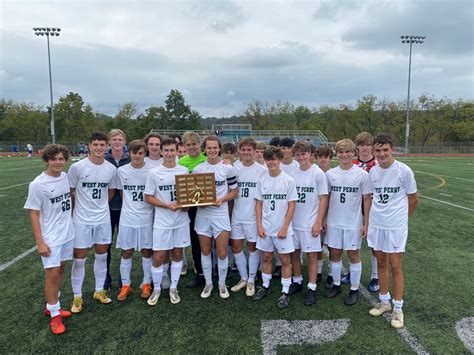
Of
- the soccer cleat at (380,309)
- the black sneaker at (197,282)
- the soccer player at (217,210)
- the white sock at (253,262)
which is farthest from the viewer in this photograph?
the black sneaker at (197,282)

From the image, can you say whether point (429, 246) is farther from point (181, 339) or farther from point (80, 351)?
point (80, 351)

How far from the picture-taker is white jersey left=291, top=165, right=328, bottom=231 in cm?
393

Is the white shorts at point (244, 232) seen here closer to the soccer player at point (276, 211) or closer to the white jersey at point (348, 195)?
the soccer player at point (276, 211)

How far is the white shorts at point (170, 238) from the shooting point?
153 inches

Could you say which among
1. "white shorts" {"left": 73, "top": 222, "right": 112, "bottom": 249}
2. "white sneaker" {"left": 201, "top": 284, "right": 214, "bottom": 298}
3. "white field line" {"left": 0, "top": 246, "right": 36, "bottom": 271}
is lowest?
"white field line" {"left": 0, "top": 246, "right": 36, "bottom": 271}

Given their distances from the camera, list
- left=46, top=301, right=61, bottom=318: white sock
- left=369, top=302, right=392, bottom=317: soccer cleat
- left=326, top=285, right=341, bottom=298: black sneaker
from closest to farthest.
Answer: left=46, top=301, right=61, bottom=318: white sock, left=369, top=302, right=392, bottom=317: soccer cleat, left=326, top=285, right=341, bottom=298: black sneaker

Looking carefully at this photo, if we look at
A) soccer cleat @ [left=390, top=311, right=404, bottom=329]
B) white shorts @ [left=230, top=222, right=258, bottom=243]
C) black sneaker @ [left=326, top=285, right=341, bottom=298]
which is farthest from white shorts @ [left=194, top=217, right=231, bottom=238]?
soccer cleat @ [left=390, top=311, right=404, bottom=329]

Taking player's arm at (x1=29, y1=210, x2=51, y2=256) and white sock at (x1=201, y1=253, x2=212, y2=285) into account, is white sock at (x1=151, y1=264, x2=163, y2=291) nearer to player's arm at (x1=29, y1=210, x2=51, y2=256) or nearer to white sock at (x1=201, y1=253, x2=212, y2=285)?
white sock at (x1=201, y1=253, x2=212, y2=285)

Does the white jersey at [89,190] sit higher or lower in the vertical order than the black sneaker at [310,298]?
higher

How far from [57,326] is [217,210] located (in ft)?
7.16

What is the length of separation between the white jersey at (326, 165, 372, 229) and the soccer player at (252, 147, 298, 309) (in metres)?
0.54

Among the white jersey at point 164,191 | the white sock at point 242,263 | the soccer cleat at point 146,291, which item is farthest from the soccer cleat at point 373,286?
the soccer cleat at point 146,291

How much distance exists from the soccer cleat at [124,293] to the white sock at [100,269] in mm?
249

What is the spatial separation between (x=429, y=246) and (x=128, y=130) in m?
63.0
